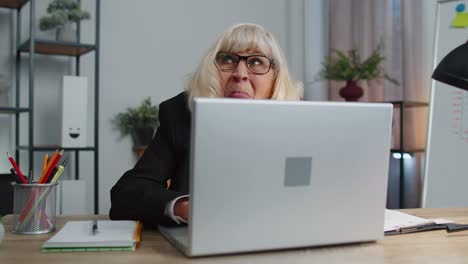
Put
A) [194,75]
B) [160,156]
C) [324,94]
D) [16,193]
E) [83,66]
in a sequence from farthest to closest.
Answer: [324,94] → [83,66] → [194,75] → [160,156] → [16,193]

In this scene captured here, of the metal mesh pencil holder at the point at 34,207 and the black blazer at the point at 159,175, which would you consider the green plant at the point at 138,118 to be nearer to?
the black blazer at the point at 159,175

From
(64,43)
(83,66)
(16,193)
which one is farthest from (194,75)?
(83,66)

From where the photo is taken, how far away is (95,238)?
2.93ft

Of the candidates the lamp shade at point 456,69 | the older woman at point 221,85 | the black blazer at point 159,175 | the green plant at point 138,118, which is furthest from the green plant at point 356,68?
the lamp shade at point 456,69

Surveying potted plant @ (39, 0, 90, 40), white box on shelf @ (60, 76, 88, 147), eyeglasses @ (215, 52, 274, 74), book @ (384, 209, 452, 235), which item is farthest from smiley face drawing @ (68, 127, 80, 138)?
book @ (384, 209, 452, 235)

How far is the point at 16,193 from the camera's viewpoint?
1.01 meters

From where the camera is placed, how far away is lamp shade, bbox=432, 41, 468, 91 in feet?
3.66

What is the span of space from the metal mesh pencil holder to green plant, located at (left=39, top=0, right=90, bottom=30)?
6.67 feet

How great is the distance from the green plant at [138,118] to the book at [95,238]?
219 cm

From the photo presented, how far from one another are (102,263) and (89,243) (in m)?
0.09

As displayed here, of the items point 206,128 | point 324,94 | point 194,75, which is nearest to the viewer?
point 206,128

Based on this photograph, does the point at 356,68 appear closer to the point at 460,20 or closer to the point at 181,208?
the point at 460,20

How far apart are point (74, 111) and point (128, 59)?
61 cm

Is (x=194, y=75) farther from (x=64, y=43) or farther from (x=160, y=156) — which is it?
(x=64, y=43)
